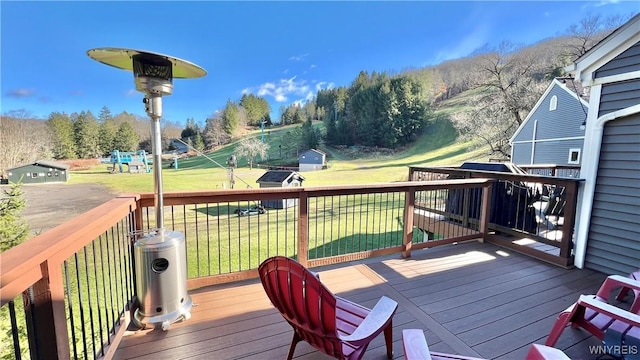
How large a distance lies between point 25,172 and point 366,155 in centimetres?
2933

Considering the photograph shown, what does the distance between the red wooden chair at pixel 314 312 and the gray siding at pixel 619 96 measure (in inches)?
137

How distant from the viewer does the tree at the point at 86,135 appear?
8.04m

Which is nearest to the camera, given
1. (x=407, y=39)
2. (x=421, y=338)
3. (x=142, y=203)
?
(x=421, y=338)

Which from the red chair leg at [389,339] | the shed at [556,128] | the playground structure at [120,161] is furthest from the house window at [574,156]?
the playground structure at [120,161]

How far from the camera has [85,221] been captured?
1544mm

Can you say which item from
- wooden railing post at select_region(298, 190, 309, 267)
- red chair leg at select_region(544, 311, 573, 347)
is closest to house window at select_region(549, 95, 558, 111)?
red chair leg at select_region(544, 311, 573, 347)

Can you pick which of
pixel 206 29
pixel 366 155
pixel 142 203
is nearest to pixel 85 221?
pixel 142 203

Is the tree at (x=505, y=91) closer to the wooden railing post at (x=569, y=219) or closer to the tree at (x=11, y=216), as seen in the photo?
the wooden railing post at (x=569, y=219)

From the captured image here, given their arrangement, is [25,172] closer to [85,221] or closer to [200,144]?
[85,221]

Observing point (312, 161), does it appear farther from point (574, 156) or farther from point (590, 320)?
point (590, 320)

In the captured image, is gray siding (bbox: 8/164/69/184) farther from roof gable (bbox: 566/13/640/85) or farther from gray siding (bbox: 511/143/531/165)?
gray siding (bbox: 511/143/531/165)

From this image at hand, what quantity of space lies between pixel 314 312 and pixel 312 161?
2782 cm

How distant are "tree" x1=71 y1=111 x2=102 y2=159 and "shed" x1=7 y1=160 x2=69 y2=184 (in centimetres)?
67

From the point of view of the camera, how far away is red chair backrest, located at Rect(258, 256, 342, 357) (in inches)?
57.8
